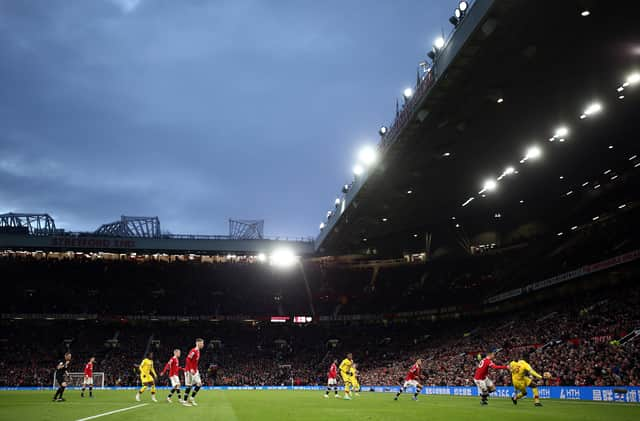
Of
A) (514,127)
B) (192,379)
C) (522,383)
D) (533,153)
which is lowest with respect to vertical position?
(522,383)

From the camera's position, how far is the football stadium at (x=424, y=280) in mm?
24094

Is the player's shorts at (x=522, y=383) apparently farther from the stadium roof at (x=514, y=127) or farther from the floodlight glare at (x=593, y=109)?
the floodlight glare at (x=593, y=109)

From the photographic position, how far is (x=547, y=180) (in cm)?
4325

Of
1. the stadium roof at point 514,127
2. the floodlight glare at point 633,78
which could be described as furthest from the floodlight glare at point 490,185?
the floodlight glare at point 633,78

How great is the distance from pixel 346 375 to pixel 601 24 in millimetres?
20364

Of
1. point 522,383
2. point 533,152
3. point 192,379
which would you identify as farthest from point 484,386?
point 533,152

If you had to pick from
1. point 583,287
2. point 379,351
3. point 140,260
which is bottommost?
point 379,351

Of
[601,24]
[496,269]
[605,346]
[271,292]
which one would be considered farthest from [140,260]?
[601,24]

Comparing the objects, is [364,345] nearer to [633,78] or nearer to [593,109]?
[593,109]

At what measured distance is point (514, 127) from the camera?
33219mm

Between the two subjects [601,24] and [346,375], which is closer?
[601,24]

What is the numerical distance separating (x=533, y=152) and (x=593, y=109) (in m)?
6.34

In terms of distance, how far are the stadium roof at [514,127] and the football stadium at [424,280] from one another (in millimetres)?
143

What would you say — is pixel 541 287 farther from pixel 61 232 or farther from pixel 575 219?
pixel 61 232
